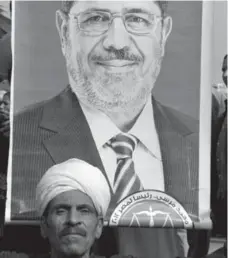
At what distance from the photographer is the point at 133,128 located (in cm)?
251

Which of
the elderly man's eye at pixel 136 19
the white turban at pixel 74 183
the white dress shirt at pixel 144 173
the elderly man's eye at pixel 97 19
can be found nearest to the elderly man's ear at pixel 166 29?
the elderly man's eye at pixel 136 19

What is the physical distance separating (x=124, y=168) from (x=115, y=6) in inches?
32.3

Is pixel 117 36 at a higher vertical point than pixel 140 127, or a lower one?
higher

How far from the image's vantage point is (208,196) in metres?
2.48

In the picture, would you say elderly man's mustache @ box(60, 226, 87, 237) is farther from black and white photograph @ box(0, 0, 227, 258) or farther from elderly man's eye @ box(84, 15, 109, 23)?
elderly man's eye @ box(84, 15, 109, 23)

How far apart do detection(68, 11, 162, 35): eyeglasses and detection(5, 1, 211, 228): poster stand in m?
0.06

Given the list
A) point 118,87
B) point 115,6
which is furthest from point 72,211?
point 115,6

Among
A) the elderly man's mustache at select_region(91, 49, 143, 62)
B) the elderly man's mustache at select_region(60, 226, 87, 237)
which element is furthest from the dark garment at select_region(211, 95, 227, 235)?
the elderly man's mustache at select_region(60, 226, 87, 237)

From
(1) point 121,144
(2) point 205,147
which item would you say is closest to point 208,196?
(2) point 205,147

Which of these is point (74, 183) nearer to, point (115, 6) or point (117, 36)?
point (117, 36)

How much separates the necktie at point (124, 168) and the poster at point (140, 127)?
0.07 feet

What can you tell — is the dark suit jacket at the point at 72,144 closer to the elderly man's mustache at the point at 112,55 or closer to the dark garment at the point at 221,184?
the dark garment at the point at 221,184

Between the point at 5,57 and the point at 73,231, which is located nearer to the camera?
the point at 73,231

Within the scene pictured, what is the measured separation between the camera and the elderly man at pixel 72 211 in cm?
231
